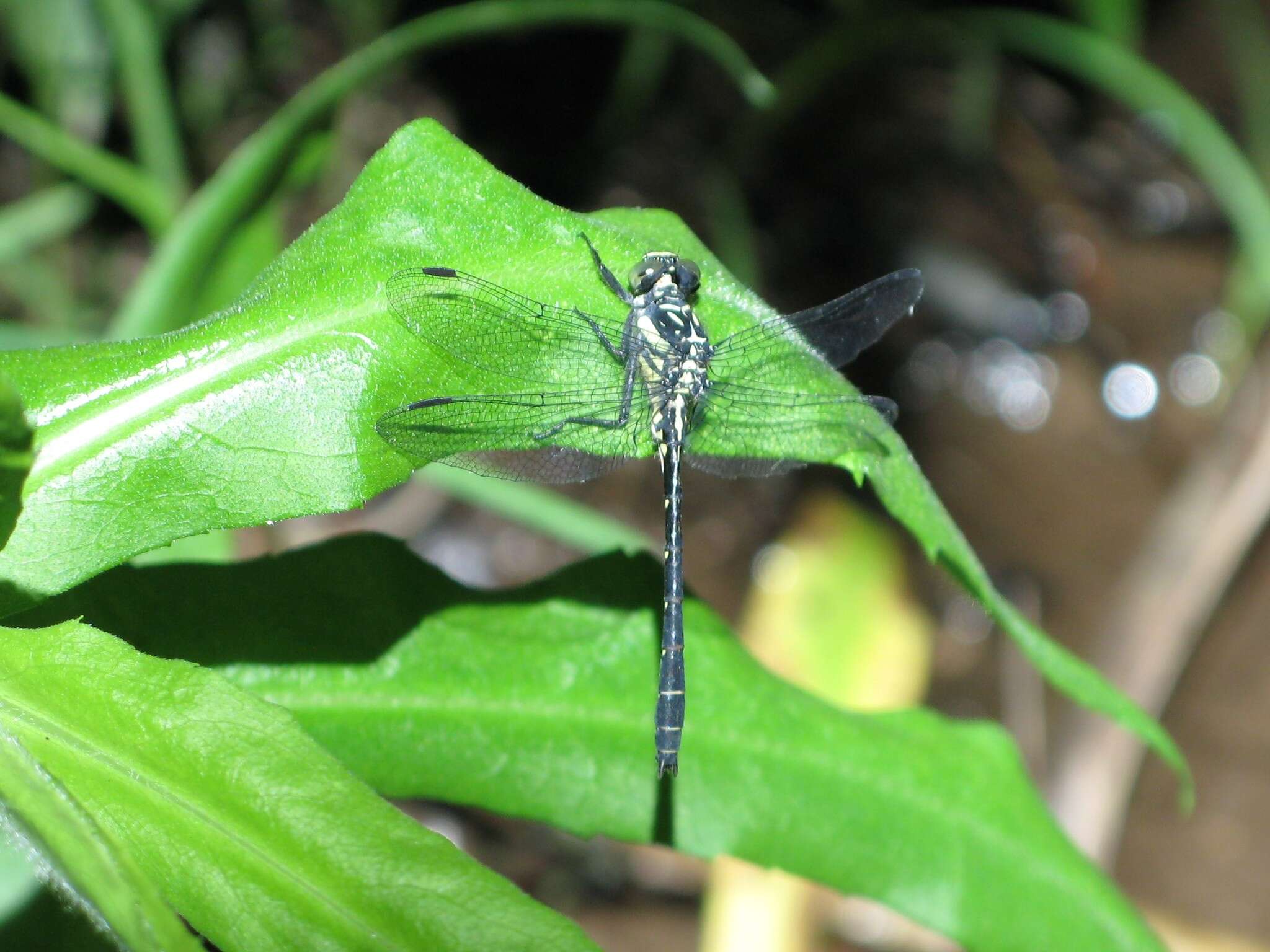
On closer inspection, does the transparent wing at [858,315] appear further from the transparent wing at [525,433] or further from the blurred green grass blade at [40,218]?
the blurred green grass blade at [40,218]

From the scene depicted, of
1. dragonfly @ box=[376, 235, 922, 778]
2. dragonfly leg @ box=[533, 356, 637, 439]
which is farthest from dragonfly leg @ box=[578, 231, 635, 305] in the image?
dragonfly leg @ box=[533, 356, 637, 439]

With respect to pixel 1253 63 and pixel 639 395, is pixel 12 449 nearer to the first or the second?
pixel 639 395

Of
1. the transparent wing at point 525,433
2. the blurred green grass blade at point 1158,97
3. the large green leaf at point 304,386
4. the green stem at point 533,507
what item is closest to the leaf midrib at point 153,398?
the large green leaf at point 304,386

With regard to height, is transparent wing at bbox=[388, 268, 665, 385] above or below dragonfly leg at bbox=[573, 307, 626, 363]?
below

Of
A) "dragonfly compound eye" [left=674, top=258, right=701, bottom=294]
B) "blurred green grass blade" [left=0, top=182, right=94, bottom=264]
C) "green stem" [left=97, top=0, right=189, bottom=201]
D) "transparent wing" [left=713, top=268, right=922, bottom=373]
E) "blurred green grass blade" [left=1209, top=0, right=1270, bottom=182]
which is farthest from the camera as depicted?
"blurred green grass blade" [left=1209, top=0, right=1270, bottom=182]

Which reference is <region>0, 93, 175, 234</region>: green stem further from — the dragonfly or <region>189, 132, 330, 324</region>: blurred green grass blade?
the dragonfly

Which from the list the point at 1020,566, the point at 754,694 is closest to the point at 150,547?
the point at 754,694

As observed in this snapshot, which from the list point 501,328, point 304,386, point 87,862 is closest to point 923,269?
point 501,328

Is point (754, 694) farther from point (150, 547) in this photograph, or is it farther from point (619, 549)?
point (150, 547)
